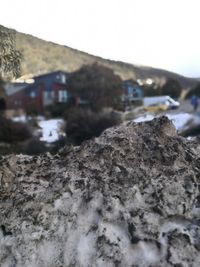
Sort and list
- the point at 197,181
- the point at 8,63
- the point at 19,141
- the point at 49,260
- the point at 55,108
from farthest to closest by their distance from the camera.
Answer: the point at 55,108
the point at 19,141
the point at 8,63
the point at 197,181
the point at 49,260

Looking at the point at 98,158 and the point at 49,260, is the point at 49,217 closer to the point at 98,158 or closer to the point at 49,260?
the point at 49,260

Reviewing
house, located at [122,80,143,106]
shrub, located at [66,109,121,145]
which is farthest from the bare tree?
house, located at [122,80,143,106]

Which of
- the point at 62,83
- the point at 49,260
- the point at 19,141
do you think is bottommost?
the point at 62,83

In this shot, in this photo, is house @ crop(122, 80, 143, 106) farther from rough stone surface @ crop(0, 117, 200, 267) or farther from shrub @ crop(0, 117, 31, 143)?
rough stone surface @ crop(0, 117, 200, 267)

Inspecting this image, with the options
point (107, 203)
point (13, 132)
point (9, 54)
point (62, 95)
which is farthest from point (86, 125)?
point (62, 95)

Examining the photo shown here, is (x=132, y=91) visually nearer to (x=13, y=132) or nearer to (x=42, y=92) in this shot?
(x=42, y=92)

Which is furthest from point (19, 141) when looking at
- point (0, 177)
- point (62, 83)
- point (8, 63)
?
point (62, 83)
